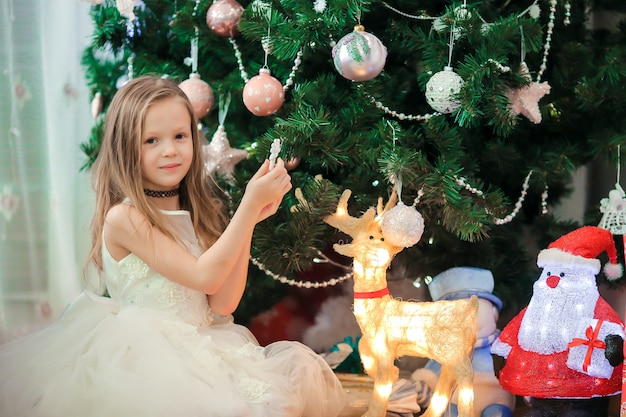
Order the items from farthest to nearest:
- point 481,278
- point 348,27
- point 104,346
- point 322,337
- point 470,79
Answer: point 322,337, point 481,278, point 348,27, point 470,79, point 104,346

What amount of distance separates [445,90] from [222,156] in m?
0.50

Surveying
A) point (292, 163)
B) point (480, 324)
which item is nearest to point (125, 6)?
point (292, 163)

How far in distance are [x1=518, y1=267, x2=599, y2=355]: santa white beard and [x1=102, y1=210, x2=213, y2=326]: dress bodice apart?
0.62 metres

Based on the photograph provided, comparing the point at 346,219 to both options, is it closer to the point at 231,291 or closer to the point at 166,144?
the point at 231,291

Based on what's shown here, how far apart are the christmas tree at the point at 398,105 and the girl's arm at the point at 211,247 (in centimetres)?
13

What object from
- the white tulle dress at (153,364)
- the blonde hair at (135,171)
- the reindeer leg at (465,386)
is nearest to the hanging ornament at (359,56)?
the blonde hair at (135,171)

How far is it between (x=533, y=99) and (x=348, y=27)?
399 millimetres

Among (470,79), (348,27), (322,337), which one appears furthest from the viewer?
(322,337)

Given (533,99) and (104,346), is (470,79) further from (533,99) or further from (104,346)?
(104,346)

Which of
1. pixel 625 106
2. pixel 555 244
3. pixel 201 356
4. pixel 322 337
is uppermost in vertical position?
pixel 625 106

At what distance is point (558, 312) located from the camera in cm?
135

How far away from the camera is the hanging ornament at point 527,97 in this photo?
1445 millimetres

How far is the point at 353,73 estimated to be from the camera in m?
1.32

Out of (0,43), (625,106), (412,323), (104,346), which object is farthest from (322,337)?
(0,43)
